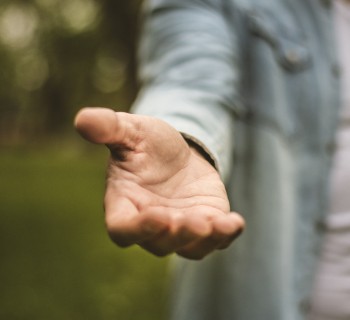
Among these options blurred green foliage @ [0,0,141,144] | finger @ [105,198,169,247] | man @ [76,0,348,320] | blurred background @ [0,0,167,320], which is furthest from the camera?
blurred green foliage @ [0,0,141,144]

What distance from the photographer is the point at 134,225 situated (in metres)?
1.13

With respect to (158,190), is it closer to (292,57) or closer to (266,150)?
(266,150)

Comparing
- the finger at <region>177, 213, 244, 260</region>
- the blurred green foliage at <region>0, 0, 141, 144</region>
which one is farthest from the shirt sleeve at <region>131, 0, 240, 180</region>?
the blurred green foliage at <region>0, 0, 141, 144</region>

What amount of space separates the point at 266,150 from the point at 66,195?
9934 millimetres

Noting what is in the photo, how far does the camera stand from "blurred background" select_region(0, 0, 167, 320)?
5464 mm

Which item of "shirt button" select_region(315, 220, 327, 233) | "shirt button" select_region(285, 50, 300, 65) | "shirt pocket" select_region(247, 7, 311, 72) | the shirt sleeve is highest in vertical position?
"shirt pocket" select_region(247, 7, 311, 72)

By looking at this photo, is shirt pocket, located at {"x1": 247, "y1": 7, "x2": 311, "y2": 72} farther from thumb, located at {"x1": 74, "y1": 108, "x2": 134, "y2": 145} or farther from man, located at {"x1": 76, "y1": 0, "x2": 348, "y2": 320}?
thumb, located at {"x1": 74, "y1": 108, "x2": 134, "y2": 145}

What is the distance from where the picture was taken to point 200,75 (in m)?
1.82

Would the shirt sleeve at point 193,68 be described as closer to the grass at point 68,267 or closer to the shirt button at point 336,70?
the shirt button at point 336,70

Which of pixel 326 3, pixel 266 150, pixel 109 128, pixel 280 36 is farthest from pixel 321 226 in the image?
pixel 109 128

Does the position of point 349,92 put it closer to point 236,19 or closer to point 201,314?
point 236,19

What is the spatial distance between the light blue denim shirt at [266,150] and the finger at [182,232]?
31.0 inches

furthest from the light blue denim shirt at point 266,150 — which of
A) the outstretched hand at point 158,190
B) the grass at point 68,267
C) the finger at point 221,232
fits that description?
the grass at point 68,267

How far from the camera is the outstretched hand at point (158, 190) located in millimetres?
1148
